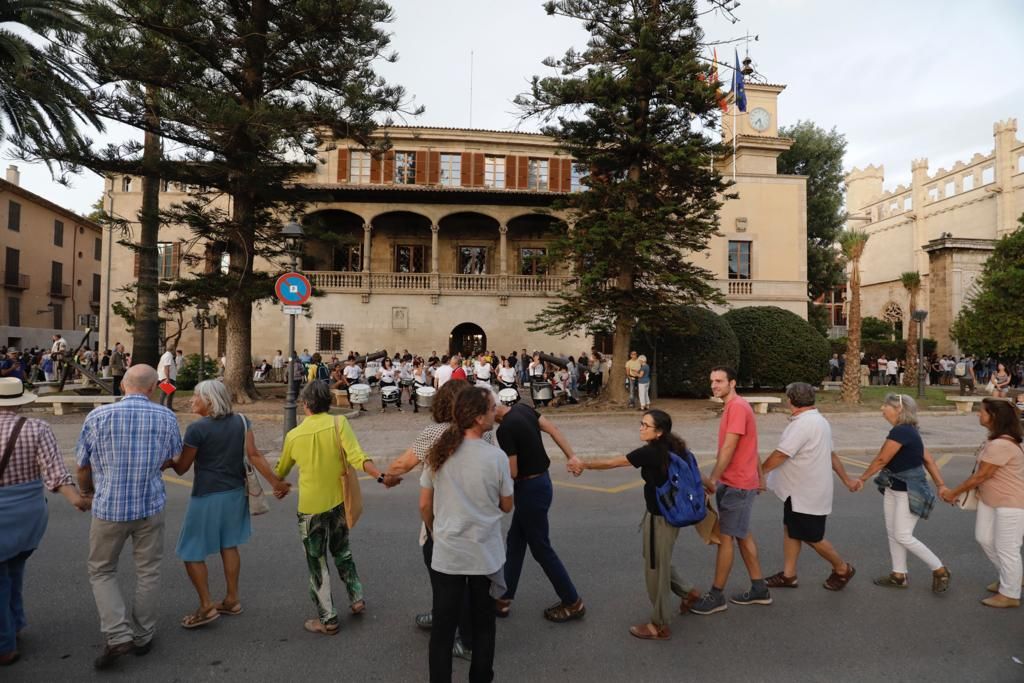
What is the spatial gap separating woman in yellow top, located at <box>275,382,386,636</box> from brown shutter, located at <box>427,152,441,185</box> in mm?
26924

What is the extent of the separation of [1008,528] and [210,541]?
5.82 m

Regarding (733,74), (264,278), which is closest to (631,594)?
(264,278)

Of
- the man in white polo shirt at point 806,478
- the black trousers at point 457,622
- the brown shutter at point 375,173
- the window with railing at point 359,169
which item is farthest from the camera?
the window with railing at point 359,169

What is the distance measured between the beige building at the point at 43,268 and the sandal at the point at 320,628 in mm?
36098

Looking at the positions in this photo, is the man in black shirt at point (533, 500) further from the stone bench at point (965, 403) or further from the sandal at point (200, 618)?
the stone bench at point (965, 403)

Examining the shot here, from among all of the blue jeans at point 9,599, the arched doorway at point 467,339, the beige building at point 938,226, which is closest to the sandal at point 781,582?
the blue jeans at point 9,599

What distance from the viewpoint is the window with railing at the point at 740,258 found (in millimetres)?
30344

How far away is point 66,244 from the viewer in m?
42.4

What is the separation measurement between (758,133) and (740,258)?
653cm

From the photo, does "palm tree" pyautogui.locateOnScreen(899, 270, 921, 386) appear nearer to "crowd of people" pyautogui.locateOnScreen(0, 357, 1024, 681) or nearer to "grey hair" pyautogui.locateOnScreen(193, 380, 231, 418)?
"crowd of people" pyautogui.locateOnScreen(0, 357, 1024, 681)

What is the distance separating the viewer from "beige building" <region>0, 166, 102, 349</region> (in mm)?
36375

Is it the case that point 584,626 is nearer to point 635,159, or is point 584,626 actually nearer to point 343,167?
point 635,159

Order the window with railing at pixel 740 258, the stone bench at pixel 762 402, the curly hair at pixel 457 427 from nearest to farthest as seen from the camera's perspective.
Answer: the curly hair at pixel 457 427
the stone bench at pixel 762 402
the window with railing at pixel 740 258

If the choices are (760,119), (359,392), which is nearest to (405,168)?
(359,392)
